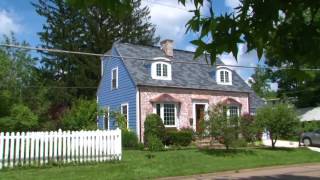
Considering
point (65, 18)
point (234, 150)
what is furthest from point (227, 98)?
point (65, 18)

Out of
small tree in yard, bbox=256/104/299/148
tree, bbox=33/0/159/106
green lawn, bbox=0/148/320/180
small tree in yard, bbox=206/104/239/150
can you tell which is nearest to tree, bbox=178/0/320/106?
green lawn, bbox=0/148/320/180

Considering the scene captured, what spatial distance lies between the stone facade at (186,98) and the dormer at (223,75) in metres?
0.94

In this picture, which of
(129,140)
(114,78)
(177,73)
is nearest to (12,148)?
(129,140)

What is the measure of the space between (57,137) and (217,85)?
723 inches

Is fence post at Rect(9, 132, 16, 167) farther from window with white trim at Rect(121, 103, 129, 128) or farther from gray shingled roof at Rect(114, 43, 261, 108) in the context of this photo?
window with white trim at Rect(121, 103, 129, 128)

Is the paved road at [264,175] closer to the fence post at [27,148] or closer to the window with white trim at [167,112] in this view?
the fence post at [27,148]

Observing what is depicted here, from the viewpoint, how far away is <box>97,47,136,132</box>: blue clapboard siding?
103ft

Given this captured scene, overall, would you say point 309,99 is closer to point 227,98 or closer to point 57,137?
point 227,98

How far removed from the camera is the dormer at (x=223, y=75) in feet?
116

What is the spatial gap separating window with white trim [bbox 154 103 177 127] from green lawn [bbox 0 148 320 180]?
7.90m

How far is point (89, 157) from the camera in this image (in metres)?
19.5

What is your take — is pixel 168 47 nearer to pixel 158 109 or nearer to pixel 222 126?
pixel 158 109

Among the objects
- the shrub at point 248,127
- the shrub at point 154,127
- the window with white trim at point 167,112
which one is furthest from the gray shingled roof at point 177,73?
the shrub at point 248,127

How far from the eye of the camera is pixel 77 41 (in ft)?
160
